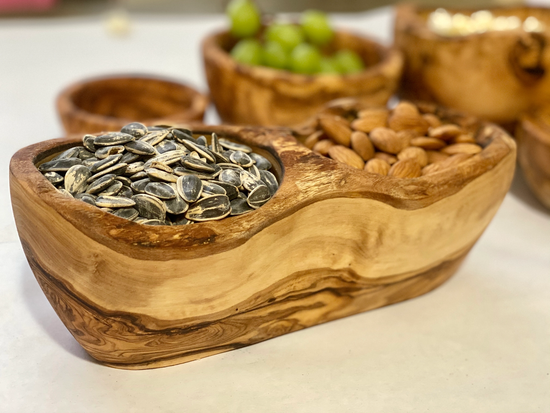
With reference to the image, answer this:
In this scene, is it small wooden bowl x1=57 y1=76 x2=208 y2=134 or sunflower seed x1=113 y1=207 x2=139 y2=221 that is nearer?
sunflower seed x1=113 y1=207 x2=139 y2=221

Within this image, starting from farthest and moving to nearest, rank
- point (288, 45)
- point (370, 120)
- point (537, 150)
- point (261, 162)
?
point (288, 45) < point (537, 150) < point (370, 120) < point (261, 162)

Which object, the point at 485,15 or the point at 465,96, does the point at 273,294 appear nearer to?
the point at 465,96

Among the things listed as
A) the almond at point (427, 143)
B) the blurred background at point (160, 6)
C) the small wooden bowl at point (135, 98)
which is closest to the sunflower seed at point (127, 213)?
the almond at point (427, 143)

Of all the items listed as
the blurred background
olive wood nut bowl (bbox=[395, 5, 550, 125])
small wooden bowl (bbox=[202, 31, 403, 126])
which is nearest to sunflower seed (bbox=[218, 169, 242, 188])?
small wooden bowl (bbox=[202, 31, 403, 126])

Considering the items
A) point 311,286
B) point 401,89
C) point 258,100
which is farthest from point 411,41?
point 311,286

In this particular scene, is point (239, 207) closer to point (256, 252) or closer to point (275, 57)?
point (256, 252)

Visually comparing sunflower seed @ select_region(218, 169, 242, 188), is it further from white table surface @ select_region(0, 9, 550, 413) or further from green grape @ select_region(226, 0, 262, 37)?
green grape @ select_region(226, 0, 262, 37)

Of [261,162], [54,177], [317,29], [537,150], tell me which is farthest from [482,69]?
[54,177]
